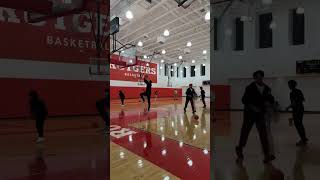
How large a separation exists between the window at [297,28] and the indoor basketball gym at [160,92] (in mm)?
198

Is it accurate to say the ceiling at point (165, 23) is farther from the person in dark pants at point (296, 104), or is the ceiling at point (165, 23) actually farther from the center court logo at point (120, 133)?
the person in dark pants at point (296, 104)

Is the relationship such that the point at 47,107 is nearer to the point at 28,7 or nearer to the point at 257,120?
the point at 28,7

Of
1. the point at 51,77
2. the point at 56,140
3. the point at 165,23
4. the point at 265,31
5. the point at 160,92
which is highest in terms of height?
the point at 165,23

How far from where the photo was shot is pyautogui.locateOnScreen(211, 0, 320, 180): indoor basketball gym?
0.54 meters

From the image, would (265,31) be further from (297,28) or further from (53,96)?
(53,96)

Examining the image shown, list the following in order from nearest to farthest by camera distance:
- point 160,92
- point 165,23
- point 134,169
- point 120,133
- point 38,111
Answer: point 38,111, point 134,169, point 120,133, point 165,23, point 160,92

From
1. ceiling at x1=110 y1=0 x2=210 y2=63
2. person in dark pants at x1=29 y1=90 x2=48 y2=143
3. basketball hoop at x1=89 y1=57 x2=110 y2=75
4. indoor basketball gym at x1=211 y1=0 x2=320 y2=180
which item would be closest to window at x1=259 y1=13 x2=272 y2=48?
indoor basketball gym at x1=211 y1=0 x2=320 y2=180

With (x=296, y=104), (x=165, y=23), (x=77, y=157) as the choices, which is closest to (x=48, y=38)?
(x=77, y=157)

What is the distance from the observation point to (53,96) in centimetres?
53

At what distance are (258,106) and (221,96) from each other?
10 centimetres

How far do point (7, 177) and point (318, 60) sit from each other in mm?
871

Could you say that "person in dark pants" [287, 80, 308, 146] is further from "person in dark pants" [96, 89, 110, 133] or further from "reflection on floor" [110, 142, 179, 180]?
"reflection on floor" [110, 142, 179, 180]

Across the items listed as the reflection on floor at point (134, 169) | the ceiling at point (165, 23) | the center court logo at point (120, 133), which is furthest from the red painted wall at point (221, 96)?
the ceiling at point (165, 23)

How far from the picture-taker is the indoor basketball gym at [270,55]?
54 centimetres
